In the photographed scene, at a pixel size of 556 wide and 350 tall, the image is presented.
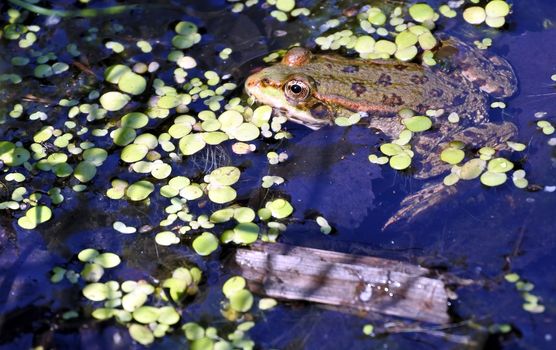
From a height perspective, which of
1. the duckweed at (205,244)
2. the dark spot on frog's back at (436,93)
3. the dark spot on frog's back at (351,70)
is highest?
the dark spot on frog's back at (351,70)

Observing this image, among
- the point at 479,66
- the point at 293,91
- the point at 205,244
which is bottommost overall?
the point at 205,244

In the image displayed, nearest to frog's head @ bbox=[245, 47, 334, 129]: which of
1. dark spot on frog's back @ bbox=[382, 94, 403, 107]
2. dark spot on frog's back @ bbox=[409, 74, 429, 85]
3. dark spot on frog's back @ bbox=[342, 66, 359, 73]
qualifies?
dark spot on frog's back @ bbox=[342, 66, 359, 73]

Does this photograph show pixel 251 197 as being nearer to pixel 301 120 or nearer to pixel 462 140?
pixel 301 120

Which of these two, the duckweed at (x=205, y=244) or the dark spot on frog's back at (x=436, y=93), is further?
the dark spot on frog's back at (x=436, y=93)

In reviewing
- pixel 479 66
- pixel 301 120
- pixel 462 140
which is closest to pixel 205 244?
pixel 301 120

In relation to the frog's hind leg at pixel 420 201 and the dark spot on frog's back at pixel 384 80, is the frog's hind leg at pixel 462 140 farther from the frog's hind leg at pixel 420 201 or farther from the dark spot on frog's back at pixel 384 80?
the dark spot on frog's back at pixel 384 80

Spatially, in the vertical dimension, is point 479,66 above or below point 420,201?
above

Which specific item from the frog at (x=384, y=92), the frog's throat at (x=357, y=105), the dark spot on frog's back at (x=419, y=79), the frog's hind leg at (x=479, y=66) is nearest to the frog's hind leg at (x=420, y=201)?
the frog at (x=384, y=92)
